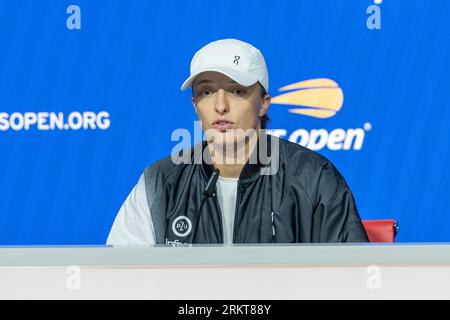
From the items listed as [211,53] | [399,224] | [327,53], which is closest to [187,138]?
[211,53]

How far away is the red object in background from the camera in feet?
4.58

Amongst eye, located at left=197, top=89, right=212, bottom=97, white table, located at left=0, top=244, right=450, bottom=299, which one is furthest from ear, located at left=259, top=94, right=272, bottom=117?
white table, located at left=0, top=244, right=450, bottom=299

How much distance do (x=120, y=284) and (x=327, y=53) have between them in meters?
0.76

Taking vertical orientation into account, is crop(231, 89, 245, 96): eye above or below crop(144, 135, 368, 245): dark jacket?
above

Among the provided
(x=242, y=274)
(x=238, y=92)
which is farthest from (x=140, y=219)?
(x=242, y=274)

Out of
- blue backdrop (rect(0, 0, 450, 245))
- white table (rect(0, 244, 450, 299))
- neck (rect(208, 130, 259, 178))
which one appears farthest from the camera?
neck (rect(208, 130, 259, 178))

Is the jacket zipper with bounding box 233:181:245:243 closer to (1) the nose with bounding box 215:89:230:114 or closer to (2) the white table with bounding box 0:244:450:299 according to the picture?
(1) the nose with bounding box 215:89:230:114

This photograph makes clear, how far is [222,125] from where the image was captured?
1434mm

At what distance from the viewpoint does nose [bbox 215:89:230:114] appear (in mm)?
1448

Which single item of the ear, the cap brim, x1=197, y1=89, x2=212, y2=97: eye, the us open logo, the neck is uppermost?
the cap brim

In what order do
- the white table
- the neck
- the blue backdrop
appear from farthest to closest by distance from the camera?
the neck → the blue backdrop → the white table

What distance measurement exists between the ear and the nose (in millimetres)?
83

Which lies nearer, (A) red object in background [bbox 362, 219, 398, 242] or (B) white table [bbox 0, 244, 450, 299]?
(B) white table [bbox 0, 244, 450, 299]

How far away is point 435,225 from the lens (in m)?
1.39
